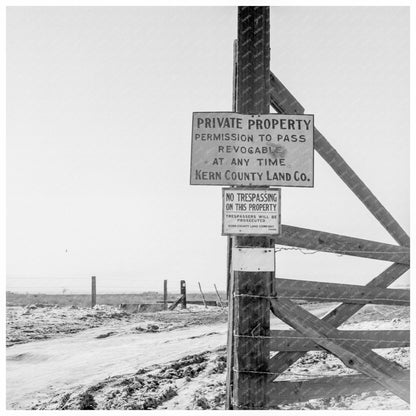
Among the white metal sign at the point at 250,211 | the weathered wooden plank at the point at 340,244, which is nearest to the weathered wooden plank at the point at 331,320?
the weathered wooden plank at the point at 340,244

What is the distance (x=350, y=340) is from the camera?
16.5ft

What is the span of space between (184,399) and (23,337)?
8.37m

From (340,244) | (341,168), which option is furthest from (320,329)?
(341,168)

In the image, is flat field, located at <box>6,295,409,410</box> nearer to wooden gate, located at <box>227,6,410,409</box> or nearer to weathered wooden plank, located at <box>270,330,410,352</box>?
weathered wooden plank, located at <box>270,330,410,352</box>

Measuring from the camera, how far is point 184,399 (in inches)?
289

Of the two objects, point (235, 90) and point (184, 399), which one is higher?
point (235, 90)

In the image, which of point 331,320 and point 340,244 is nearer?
point 340,244

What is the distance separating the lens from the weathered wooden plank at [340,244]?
5160 mm

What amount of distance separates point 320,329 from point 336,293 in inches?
16.7

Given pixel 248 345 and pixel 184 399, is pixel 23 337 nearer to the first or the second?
pixel 184 399

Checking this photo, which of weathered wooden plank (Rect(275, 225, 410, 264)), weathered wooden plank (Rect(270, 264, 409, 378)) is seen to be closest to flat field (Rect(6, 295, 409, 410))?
weathered wooden plank (Rect(270, 264, 409, 378))

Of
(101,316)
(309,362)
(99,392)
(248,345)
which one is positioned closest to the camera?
(248,345)

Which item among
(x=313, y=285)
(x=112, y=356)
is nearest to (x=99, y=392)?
(x=112, y=356)

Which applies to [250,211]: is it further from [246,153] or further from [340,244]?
[340,244]
